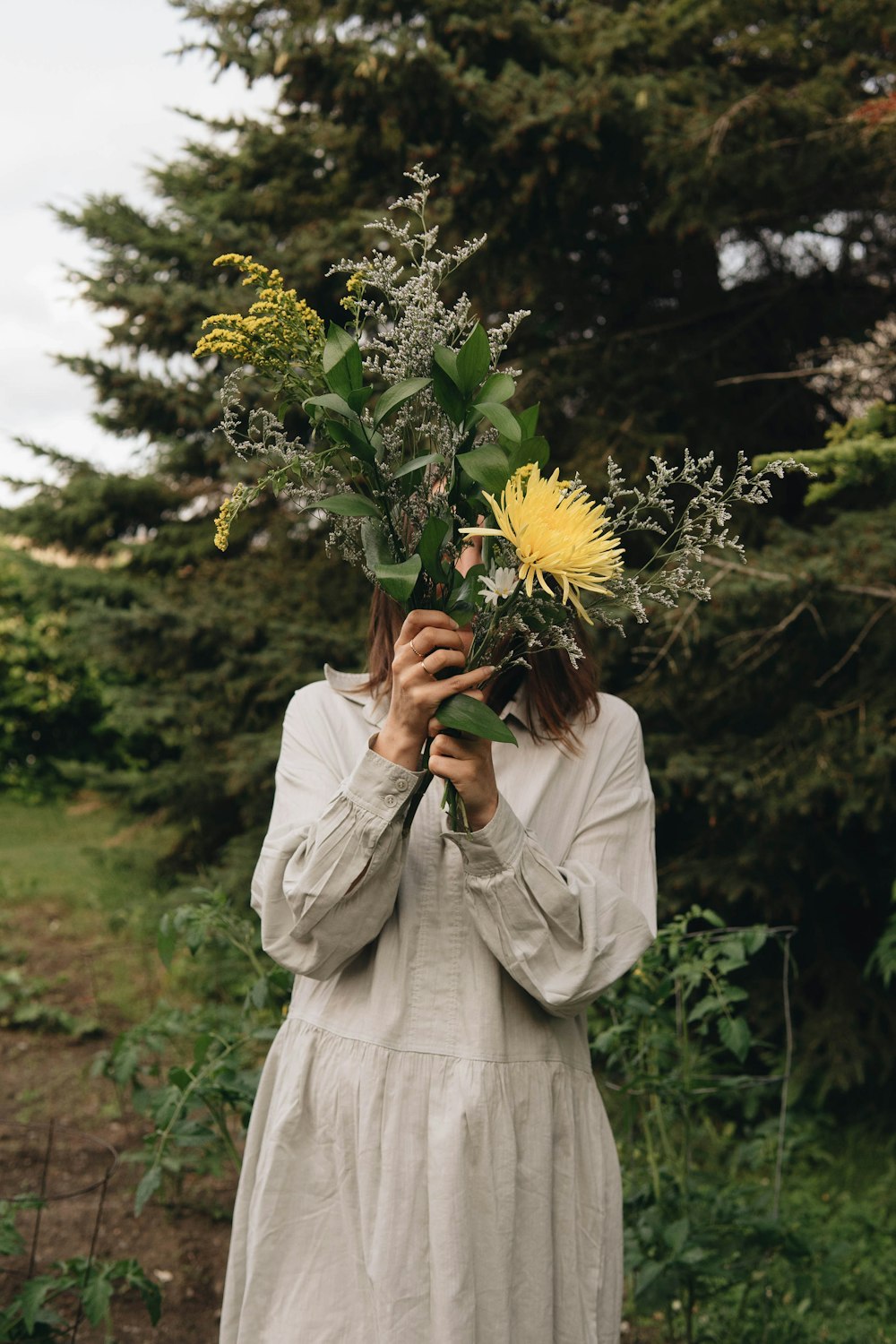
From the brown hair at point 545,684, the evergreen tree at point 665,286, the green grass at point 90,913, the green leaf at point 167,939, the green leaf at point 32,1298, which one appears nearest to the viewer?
the brown hair at point 545,684

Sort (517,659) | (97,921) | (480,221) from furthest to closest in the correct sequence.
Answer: (97,921) → (480,221) → (517,659)

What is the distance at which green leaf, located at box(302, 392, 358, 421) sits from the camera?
1.30 m

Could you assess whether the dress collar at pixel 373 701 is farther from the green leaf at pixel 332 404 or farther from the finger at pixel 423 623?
the green leaf at pixel 332 404

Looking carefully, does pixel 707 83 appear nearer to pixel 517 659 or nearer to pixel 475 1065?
pixel 517 659

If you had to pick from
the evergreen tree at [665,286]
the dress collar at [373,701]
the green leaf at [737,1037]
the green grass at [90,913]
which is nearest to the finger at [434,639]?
the dress collar at [373,701]

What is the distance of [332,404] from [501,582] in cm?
29

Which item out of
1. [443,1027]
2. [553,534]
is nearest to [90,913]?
[443,1027]

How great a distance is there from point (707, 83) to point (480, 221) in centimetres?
92

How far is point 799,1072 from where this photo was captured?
4102 mm

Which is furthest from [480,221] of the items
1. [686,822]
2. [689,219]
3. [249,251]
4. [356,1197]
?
[356,1197]

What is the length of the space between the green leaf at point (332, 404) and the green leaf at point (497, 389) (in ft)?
0.52

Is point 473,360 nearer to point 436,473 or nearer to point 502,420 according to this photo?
point 502,420

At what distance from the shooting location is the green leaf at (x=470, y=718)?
1.32m

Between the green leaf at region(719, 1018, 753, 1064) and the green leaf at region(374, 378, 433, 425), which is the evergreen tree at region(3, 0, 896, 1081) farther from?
the green leaf at region(374, 378, 433, 425)
